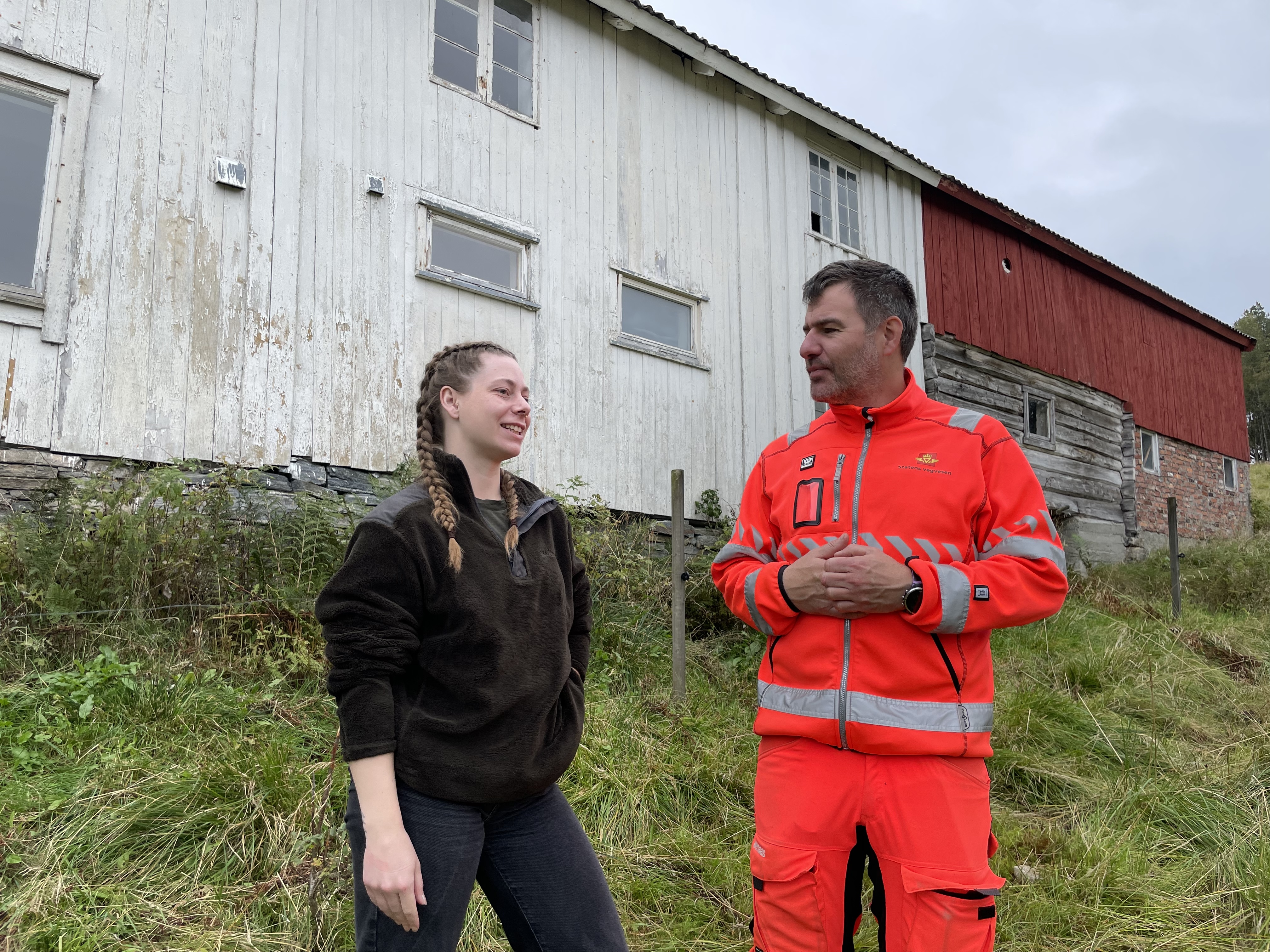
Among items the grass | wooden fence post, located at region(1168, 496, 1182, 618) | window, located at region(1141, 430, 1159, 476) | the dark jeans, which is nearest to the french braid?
the dark jeans

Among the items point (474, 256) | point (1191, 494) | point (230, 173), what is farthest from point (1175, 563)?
point (1191, 494)

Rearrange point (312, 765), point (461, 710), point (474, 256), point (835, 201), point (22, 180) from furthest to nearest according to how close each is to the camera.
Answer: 1. point (835, 201)
2. point (474, 256)
3. point (22, 180)
4. point (312, 765)
5. point (461, 710)

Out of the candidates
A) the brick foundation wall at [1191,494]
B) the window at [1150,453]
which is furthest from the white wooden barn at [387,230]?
the window at [1150,453]

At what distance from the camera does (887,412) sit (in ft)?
7.47

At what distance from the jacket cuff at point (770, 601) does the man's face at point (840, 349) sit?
0.50 m

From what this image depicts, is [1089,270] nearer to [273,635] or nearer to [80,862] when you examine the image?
[273,635]

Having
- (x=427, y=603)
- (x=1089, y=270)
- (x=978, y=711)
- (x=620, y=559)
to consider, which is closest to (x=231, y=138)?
(x=620, y=559)

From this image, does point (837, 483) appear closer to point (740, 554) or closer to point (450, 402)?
point (740, 554)

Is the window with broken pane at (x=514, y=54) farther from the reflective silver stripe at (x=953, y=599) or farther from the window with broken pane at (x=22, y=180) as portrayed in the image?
the reflective silver stripe at (x=953, y=599)

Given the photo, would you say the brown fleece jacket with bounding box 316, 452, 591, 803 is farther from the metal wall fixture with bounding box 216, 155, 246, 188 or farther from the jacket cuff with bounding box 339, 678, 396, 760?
the metal wall fixture with bounding box 216, 155, 246, 188

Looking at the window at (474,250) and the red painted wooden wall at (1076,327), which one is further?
the red painted wooden wall at (1076,327)

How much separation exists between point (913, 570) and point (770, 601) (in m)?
0.37

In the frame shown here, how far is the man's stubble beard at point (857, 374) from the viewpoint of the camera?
2311 millimetres

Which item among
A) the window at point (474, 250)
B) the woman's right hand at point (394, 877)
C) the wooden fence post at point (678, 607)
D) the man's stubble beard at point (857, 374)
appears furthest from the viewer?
the window at point (474, 250)
